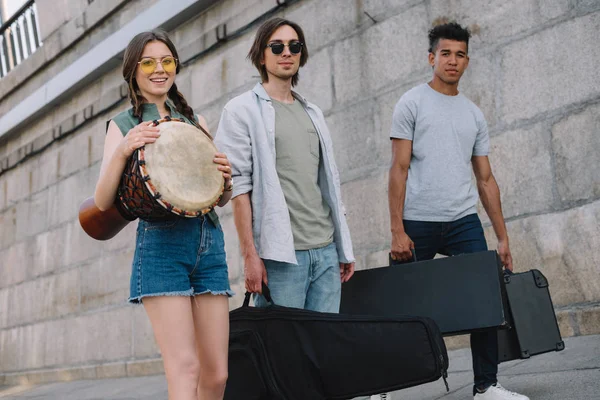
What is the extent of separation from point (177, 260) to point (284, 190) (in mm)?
655

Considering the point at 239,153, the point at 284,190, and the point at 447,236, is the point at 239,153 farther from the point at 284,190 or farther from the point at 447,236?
the point at 447,236

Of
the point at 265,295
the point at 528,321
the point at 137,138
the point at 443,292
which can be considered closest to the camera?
the point at 137,138

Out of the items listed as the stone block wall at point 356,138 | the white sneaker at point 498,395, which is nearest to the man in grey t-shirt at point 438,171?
the white sneaker at point 498,395

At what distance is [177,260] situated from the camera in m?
2.35

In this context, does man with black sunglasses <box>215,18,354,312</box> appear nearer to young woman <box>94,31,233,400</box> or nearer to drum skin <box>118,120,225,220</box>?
young woman <box>94,31,233,400</box>

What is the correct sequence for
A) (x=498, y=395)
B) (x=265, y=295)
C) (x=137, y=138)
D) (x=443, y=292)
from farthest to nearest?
1. (x=498, y=395)
2. (x=443, y=292)
3. (x=265, y=295)
4. (x=137, y=138)

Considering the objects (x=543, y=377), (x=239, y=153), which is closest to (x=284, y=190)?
(x=239, y=153)

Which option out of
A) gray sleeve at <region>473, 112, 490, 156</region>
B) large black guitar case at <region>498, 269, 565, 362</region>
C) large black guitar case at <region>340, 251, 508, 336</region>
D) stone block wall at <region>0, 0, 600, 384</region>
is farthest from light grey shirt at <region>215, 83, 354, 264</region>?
stone block wall at <region>0, 0, 600, 384</region>

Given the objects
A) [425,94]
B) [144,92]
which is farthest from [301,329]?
[425,94]

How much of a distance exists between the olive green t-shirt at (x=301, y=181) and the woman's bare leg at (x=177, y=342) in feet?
2.02

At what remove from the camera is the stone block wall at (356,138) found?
4.28 m

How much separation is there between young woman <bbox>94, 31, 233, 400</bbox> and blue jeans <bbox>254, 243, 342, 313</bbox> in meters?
0.32

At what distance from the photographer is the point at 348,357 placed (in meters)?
2.51

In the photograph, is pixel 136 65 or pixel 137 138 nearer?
pixel 137 138
